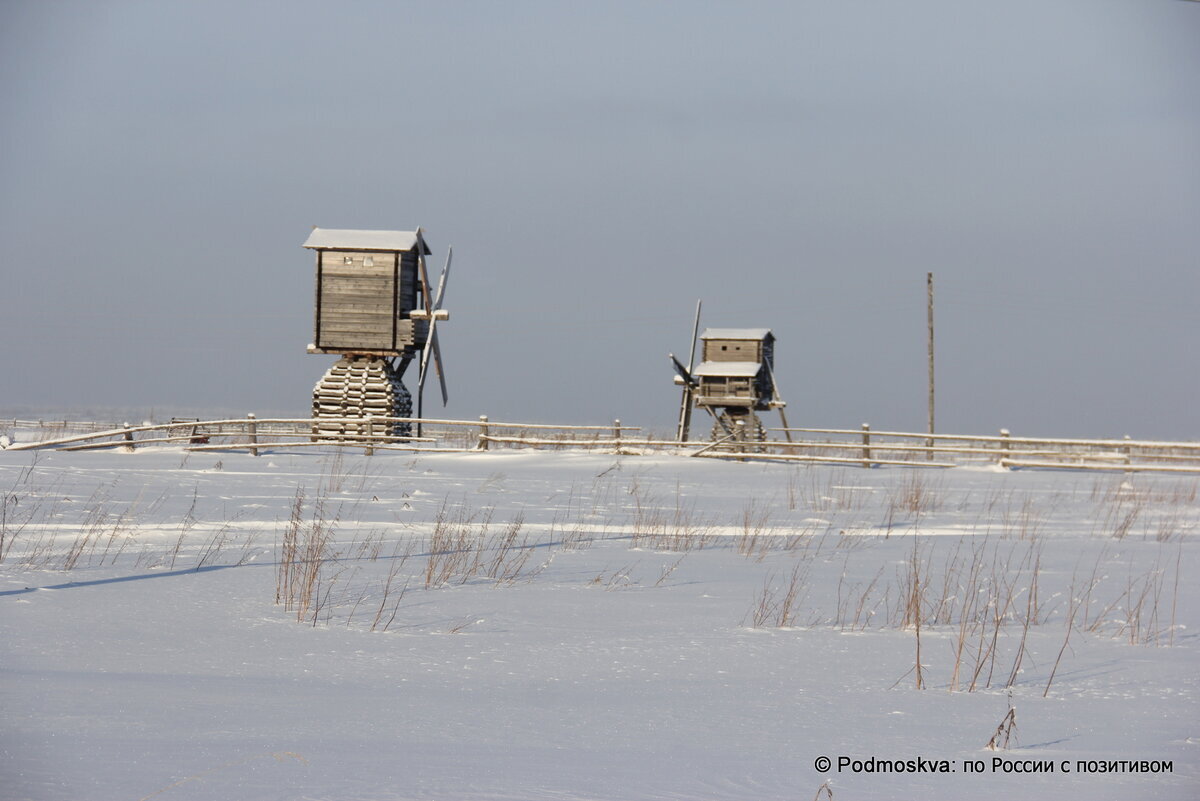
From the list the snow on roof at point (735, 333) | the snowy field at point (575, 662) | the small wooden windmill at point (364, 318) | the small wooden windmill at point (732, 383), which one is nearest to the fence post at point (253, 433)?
the small wooden windmill at point (364, 318)

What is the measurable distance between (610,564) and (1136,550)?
5.34m

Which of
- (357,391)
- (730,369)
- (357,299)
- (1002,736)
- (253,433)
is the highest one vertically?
(357,299)

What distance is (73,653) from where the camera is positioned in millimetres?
4832

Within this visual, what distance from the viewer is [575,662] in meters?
5.05

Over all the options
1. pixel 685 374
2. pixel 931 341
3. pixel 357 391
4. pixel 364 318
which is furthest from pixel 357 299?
pixel 931 341

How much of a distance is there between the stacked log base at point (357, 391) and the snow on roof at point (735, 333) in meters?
12.2

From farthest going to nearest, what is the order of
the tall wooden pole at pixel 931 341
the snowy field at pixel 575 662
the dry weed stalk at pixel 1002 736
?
1. the tall wooden pole at pixel 931 341
2. the dry weed stalk at pixel 1002 736
3. the snowy field at pixel 575 662

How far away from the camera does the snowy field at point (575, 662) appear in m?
3.40

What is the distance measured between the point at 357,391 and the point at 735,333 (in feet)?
45.0

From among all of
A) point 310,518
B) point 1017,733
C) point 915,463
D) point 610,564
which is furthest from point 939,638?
point 915,463

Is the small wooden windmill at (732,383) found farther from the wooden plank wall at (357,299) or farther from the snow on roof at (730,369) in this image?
the wooden plank wall at (357,299)

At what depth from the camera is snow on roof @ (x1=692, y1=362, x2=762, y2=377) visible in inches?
1398

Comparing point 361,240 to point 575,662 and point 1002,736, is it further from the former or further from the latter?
point 1002,736

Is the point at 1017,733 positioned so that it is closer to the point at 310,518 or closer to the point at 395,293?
the point at 310,518
